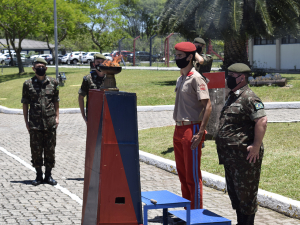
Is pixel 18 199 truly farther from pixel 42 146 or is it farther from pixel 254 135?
pixel 254 135

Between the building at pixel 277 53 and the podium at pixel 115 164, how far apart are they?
996 inches

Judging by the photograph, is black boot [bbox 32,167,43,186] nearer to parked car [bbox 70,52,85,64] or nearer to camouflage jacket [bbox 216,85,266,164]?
camouflage jacket [bbox 216,85,266,164]

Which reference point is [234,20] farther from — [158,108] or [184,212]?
[184,212]

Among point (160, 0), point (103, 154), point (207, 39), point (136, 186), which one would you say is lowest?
point (136, 186)

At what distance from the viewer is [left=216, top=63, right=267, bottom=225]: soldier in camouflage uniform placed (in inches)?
163

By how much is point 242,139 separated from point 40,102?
3677 mm

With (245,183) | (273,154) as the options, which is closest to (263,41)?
(273,154)

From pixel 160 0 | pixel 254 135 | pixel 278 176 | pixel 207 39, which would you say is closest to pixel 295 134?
pixel 278 176

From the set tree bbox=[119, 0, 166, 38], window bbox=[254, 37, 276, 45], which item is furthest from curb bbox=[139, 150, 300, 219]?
tree bbox=[119, 0, 166, 38]

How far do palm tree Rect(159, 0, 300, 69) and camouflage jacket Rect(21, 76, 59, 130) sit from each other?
11.4 m

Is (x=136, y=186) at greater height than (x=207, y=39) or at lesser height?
lesser

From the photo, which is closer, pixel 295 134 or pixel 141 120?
pixel 295 134

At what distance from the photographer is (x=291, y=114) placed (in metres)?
12.5

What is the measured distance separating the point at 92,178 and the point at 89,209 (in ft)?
1.01
